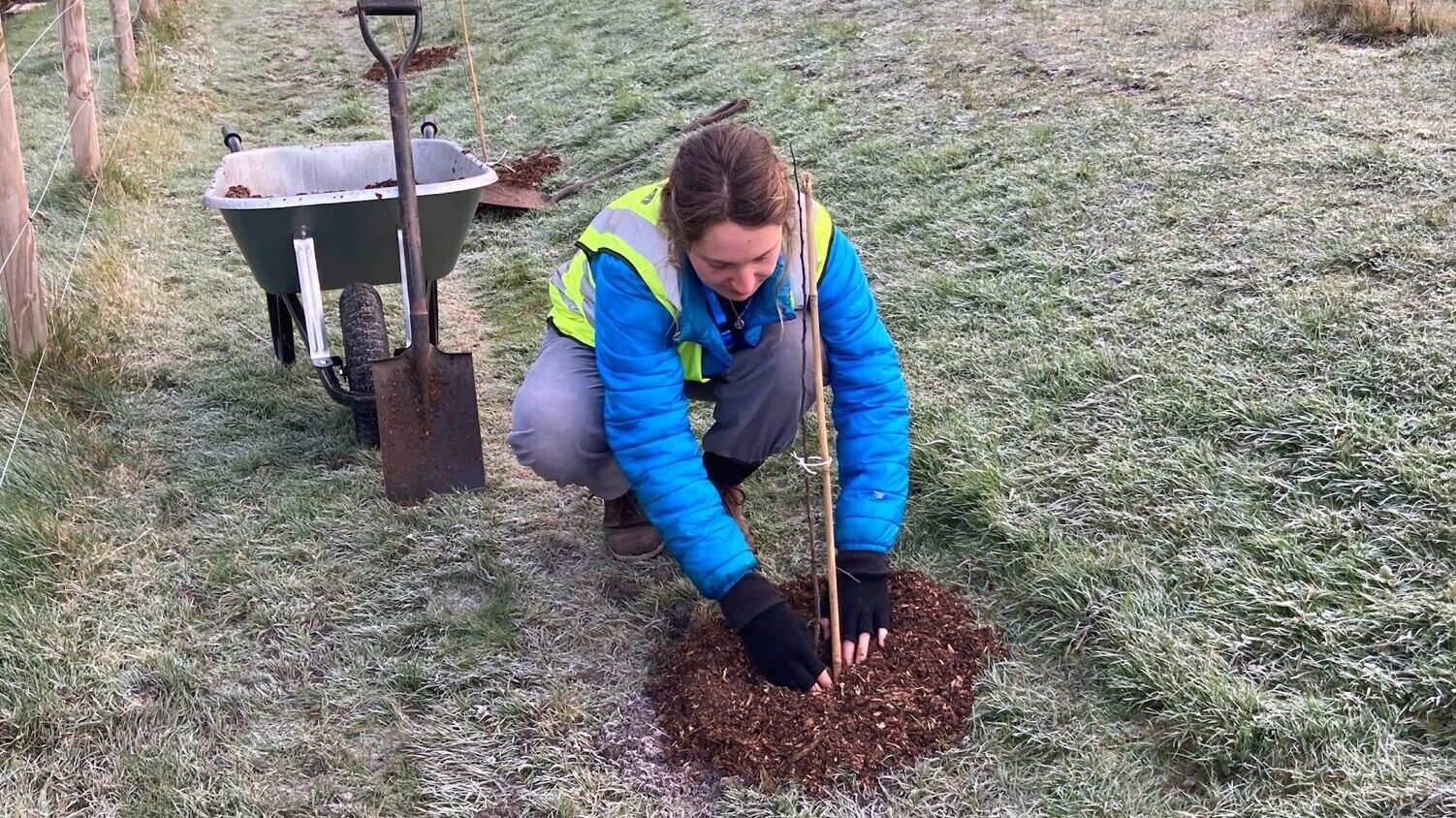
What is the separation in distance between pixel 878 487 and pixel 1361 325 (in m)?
1.69

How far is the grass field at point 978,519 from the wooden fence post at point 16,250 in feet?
0.39

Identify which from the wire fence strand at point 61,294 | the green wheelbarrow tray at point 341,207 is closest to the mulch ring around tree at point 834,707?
the green wheelbarrow tray at point 341,207

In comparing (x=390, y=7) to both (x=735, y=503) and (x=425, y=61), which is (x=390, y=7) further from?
(x=425, y=61)

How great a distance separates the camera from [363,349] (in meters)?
3.27

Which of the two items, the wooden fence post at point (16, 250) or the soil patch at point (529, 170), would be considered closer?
Result: the wooden fence post at point (16, 250)

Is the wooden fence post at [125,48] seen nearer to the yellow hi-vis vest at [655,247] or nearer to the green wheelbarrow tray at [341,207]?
the green wheelbarrow tray at [341,207]

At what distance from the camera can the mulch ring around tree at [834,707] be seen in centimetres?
202

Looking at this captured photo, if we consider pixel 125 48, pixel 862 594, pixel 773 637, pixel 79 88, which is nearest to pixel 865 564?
pixel 862 594

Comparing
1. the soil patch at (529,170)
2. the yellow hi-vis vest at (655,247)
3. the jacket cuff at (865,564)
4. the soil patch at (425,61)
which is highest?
the yellow hi-vis vest at (655,247)

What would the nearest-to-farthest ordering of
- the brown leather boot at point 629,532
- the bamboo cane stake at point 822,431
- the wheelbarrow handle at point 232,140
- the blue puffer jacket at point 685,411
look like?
the bamboo cane stake at point 822,431 < the blue puffer jacket at point 685,411 < the brown leather boot at point 629,532 < the wheelbarrow handle at point 232,140

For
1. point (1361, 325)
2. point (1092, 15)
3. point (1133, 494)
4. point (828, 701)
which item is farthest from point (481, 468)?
point (1092, 15)

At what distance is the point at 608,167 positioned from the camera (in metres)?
5.98

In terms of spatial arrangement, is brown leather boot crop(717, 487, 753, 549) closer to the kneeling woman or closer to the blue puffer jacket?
the kneeling woman

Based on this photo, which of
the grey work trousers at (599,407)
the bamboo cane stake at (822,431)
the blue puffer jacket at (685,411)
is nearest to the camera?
the bamboo cane stake at (822,431)
